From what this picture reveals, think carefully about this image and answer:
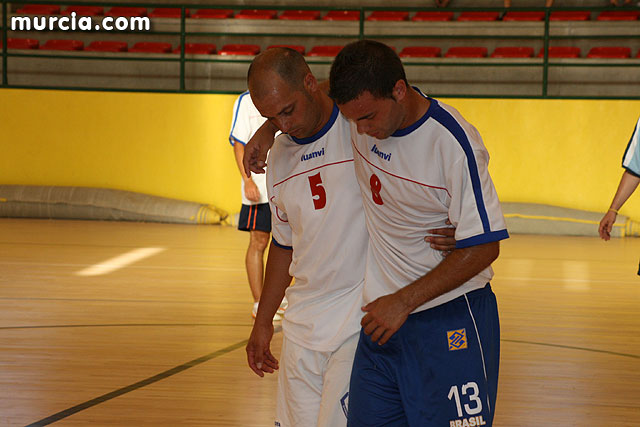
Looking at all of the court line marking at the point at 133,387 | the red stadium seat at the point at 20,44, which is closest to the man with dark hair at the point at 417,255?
the court line marking at the point at 133,387

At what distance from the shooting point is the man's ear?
Result: 1786 mm

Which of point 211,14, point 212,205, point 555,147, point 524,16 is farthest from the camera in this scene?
point 211,14

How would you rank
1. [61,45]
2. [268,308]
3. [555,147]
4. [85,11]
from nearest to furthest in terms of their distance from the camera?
1. [268,308]
2. [555,147]
3. [61,45]
4. [85,11]

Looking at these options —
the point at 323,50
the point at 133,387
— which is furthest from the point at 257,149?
the point at 323,50

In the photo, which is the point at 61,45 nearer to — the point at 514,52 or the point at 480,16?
the point at 480,16

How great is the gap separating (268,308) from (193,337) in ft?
7.75

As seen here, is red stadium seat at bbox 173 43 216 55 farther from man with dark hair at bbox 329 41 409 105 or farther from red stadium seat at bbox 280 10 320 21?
man with dark hair at bbox 329 41 409 105

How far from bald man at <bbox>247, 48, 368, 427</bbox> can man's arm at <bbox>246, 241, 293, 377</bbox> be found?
4.6 inches

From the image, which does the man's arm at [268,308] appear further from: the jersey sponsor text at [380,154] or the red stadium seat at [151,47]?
the red stadium seat at [151,47]

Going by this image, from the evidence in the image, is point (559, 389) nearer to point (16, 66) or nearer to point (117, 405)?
point (117, 405)

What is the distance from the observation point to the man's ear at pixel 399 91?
1786 mm

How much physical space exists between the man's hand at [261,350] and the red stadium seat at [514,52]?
36.6ft

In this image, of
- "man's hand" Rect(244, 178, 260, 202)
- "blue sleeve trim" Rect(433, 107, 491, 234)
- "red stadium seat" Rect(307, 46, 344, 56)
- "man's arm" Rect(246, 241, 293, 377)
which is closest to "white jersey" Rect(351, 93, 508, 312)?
"blue sleeve trim" Rect(433, 107, 491, 234)

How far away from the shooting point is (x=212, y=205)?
1105 centimetres
